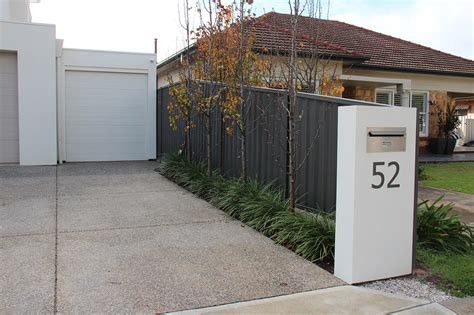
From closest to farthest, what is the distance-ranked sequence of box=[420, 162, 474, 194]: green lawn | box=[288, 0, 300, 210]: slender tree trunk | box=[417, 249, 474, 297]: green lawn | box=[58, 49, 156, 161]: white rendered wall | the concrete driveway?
the concrete driveway < box=[417, 249, 474, 297]: green lawn < box=[288, 0, 300, 210]: slender tree trunk < box=[420, 162, 474, 194]: green lawn < box=[58, 49, 156, 161]: white rendered wall

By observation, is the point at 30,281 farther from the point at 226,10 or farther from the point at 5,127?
the point at 5,127

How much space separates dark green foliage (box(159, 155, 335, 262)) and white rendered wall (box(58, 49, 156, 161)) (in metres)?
5.55

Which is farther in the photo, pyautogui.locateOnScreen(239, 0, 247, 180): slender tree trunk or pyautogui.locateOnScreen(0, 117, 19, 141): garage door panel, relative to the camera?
pyautogui.locateOnScreen(0, 117, 19, 141): garage door panel

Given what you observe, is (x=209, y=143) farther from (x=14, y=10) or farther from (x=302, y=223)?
(x=14, y=10)

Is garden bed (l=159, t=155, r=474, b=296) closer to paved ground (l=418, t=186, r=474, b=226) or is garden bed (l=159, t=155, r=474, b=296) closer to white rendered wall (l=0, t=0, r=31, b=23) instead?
paved ground (l=418, t=186, r=474, b=226)

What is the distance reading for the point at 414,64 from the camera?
19.2m

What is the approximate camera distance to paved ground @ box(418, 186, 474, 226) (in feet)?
25.5

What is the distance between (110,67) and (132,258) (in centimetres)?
1058

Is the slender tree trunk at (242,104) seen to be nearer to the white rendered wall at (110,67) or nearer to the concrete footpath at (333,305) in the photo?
the concrete footpath at (333,305)

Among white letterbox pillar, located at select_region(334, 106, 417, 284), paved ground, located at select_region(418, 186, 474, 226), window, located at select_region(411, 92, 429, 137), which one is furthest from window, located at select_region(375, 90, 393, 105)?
white letterbox pillar, located at select_region(334, 106, 417, 284)

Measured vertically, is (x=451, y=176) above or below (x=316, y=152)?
below

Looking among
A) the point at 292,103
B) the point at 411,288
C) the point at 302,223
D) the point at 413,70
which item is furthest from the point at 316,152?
the point at 413,70

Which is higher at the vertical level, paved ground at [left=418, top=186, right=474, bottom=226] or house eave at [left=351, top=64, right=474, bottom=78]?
house eave at [left=351, top=64, right=474, bottom=78]

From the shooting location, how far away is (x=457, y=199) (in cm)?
934
